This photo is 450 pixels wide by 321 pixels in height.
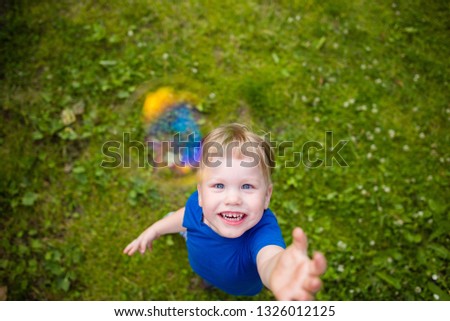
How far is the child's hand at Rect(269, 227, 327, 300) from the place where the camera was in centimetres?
140

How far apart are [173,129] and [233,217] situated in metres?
2.12

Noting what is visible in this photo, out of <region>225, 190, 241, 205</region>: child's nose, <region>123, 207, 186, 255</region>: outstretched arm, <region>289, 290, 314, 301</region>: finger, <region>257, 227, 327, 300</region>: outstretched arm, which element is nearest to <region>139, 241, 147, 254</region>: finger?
<region>123, 207, 186, 255</region>: outstretched arm

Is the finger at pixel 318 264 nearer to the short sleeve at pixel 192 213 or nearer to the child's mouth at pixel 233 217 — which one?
the child's mouth at pixel 233 217

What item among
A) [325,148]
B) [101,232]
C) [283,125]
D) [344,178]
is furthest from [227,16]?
[101,232]

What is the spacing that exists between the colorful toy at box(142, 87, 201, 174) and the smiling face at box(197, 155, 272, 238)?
1.86 metres

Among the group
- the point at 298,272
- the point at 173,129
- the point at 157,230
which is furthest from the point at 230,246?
the point at 173,129

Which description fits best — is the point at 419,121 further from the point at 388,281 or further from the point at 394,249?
the point at 388,281

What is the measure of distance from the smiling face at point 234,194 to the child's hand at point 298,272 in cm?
66

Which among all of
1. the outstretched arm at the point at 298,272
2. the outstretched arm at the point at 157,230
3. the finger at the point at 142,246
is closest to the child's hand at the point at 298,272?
the outstretched arm at the point at 298,272

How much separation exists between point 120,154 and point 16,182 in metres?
0.98

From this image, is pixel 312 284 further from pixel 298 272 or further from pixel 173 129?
pixel 173 129

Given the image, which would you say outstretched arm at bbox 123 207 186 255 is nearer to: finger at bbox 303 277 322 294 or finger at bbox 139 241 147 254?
finger at bbox 139 241 147 254

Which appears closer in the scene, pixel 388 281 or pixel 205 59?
pixel 388 281

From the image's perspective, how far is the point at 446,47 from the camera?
4570mm
